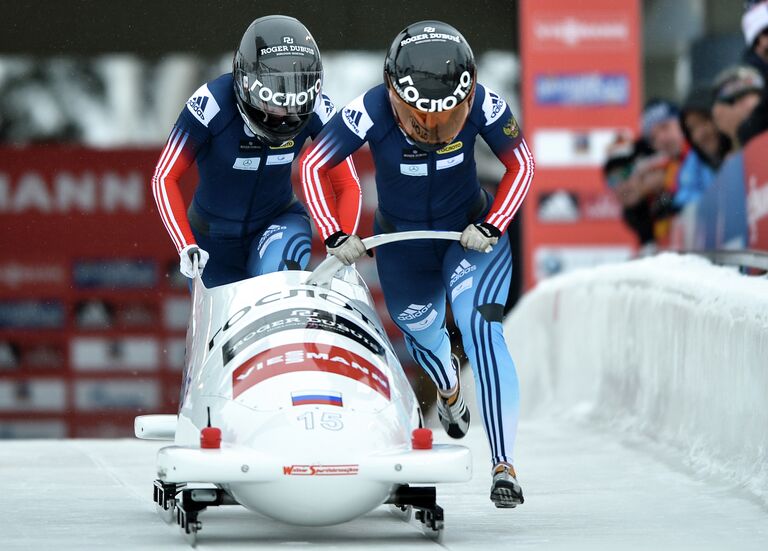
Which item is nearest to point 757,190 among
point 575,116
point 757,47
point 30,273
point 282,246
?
point 757,47

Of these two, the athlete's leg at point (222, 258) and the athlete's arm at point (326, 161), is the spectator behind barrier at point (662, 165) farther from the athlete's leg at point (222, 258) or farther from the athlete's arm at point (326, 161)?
the athlete's arm at point (326, 161)

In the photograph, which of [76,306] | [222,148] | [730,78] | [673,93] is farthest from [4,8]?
[222,148]

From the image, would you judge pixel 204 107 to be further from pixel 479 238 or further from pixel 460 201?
pixel 479 238

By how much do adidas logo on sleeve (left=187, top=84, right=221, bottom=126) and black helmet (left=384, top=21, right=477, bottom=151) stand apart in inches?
35.0

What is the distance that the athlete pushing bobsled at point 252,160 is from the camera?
5418 mm

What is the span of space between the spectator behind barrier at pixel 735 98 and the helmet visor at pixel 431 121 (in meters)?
3.50

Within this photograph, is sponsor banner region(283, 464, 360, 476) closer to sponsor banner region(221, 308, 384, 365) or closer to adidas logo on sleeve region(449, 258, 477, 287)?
sponsor banner region(221, 308, 384, 365)

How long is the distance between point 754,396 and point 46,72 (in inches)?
401

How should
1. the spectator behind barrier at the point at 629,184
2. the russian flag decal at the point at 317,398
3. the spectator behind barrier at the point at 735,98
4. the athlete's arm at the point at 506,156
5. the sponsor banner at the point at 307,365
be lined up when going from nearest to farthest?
the russian flag decal at the point at 317,398, the sponsor banner at the point at 307,365, the athlete's arm at the point at 506,156, the spectator behind barrier at the point at 735,98, the spectator behind barrier at the point at 629,184

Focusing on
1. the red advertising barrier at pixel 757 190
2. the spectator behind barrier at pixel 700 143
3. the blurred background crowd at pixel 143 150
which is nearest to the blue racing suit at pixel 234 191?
the red advertising barrier at pixel 757 190

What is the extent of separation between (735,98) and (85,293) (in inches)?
261

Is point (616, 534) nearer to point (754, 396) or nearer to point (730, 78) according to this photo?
point (754, 396)

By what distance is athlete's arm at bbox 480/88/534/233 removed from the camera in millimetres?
5203

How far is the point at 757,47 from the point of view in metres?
7.72
